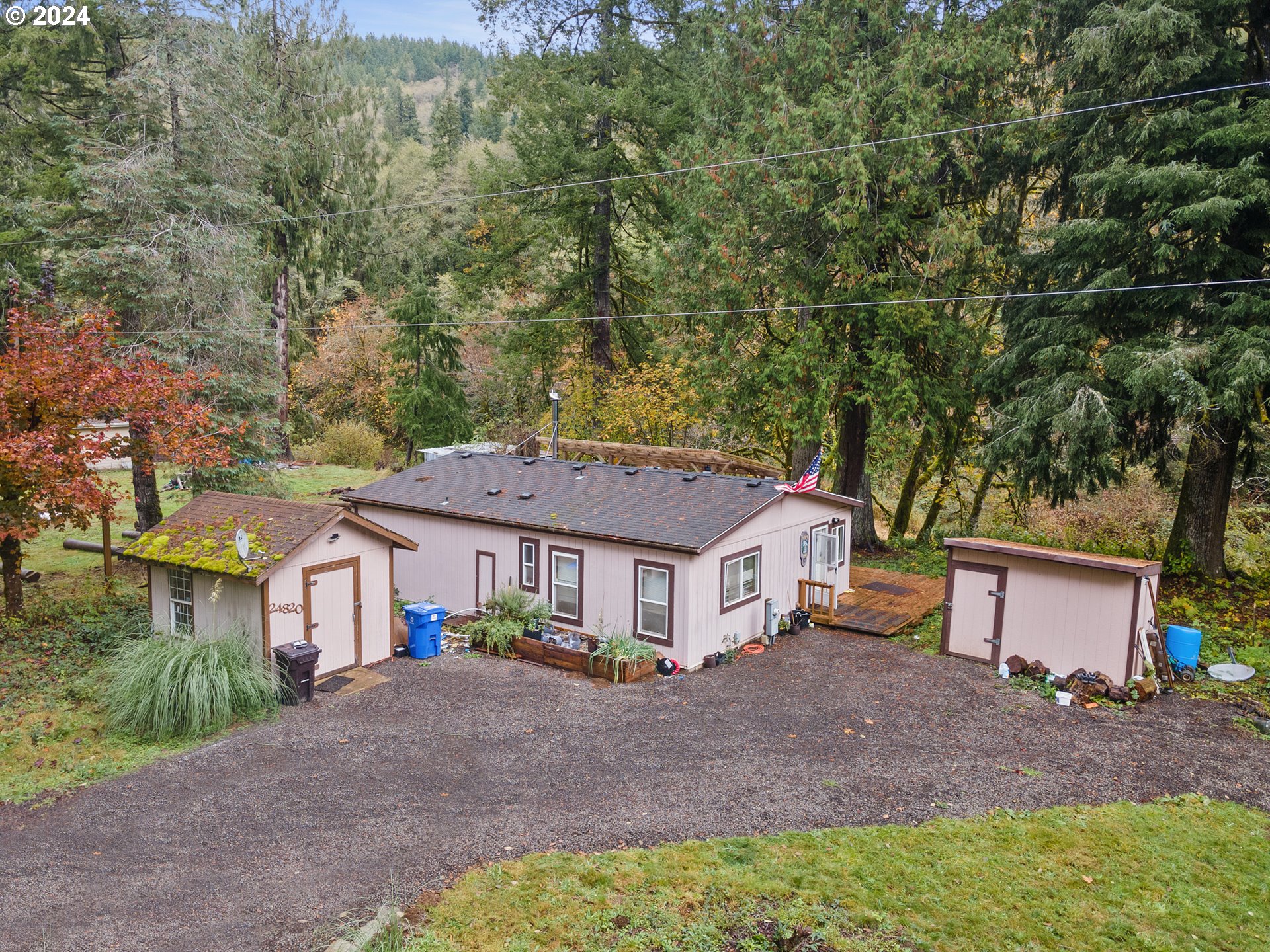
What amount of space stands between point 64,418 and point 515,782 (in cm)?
912

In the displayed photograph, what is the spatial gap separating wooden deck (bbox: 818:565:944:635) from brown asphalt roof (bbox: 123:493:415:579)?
824 cm

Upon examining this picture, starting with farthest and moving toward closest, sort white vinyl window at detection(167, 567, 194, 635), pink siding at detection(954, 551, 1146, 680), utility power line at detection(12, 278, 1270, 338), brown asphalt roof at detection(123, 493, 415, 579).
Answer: utility power line at detection(12, 278, 1270, 338), white vinyl window at detection(167, 567, 194, 635), pink siding at detection(954, 551, 1146, 680), brown asphalt roof at detection(123, 493, 415, 579)

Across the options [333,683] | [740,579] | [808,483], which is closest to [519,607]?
[333,683]

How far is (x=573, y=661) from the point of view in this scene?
12.7 m

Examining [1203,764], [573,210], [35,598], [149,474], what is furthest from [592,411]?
[1203,764]

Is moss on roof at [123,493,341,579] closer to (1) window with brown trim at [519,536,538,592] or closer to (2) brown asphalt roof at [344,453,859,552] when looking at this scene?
(2) brown asphalt roof at [344,453,859,552]

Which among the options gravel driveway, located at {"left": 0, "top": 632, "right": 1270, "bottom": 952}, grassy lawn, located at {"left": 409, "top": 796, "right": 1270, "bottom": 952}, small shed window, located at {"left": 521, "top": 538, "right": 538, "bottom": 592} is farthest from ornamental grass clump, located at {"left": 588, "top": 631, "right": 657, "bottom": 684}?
grassy lawn, located at {"left": 409, "top": 796, "right": 1270, "bottom": 952}

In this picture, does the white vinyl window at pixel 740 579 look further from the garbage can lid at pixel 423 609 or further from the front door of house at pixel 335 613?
the front door of house at pixel 335 613

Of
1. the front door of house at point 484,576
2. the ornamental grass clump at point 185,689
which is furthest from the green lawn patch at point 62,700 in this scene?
the front door of house at point 484,576

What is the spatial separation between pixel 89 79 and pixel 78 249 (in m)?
5.78

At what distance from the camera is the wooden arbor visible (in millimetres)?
20625

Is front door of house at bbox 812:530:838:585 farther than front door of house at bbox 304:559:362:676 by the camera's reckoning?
Yes

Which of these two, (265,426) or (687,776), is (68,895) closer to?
(687,776)

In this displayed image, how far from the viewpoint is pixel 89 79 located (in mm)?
19953
